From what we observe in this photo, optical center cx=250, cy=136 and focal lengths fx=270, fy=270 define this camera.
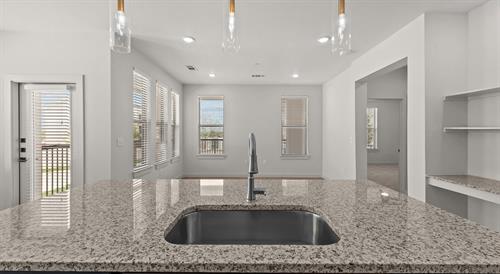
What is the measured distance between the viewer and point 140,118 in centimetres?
474

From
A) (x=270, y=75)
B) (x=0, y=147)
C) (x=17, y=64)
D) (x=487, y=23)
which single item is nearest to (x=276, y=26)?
(x=487, y=23)

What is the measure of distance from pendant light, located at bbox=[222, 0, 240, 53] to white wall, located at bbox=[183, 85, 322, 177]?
5901 millimetres

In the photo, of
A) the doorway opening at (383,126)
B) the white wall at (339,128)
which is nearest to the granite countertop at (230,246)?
the doorway opening at (383,126)

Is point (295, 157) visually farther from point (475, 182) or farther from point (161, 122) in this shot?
point (475, 182)

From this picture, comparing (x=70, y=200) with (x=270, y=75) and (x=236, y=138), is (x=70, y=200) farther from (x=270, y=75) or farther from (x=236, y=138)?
(x=236, y=138)

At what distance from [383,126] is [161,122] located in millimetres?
7910

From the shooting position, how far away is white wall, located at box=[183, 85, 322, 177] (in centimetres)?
755

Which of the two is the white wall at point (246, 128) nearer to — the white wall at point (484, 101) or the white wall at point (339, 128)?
the white wall at point (339, 128)

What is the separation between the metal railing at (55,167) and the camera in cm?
365

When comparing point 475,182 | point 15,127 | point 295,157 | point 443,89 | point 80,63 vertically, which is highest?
point 80,63

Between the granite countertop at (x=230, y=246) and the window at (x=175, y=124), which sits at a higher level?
the window at (x=175, y=124)

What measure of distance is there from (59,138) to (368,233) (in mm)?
4044

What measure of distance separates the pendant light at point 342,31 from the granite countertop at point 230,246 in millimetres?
839

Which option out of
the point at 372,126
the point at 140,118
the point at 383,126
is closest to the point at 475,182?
the point at 140,118
